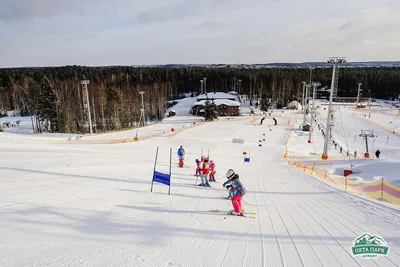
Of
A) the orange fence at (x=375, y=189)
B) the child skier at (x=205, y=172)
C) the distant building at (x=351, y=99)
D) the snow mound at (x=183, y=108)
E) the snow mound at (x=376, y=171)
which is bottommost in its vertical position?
the distant building at (x=351, y=99)

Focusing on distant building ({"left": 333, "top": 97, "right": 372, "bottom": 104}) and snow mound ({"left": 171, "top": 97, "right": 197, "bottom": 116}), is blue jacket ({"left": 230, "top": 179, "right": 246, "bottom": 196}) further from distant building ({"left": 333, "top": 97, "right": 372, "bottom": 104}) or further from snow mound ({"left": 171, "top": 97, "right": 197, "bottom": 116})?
distant building ({"left": 333, "top": 97, "right": 372, "bottom": 104})

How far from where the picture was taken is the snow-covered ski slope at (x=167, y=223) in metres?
5.09

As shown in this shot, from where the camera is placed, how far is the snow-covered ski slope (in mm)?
5086

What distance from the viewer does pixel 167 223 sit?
6777 millimetres

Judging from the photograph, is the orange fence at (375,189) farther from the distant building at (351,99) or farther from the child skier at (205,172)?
the distant building at (351,99)

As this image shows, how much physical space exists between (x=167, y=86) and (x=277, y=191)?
88.8 m

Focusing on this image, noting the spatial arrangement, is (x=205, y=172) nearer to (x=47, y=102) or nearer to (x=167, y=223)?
(x=167, y=223)

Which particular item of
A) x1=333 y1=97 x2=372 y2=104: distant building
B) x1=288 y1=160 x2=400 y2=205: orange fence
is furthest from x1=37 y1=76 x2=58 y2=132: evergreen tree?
x1=333 y1=97 x2=372 y2=104: distant building

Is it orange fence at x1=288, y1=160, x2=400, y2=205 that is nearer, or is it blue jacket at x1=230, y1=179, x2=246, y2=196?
blue jacket at x1=230, y1=179, x2=246, y2=196

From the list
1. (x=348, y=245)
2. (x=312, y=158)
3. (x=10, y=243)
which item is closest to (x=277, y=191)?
(x=348, y=245)

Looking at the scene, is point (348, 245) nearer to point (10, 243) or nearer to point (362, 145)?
point (10, 243)

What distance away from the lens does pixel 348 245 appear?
5879mm

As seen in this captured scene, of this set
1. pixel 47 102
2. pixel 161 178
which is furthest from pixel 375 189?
pixel 47 102

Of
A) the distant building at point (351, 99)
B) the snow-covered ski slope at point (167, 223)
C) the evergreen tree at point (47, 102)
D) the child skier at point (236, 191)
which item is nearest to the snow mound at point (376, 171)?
the snow-covered ski slope at point (167, 223)
